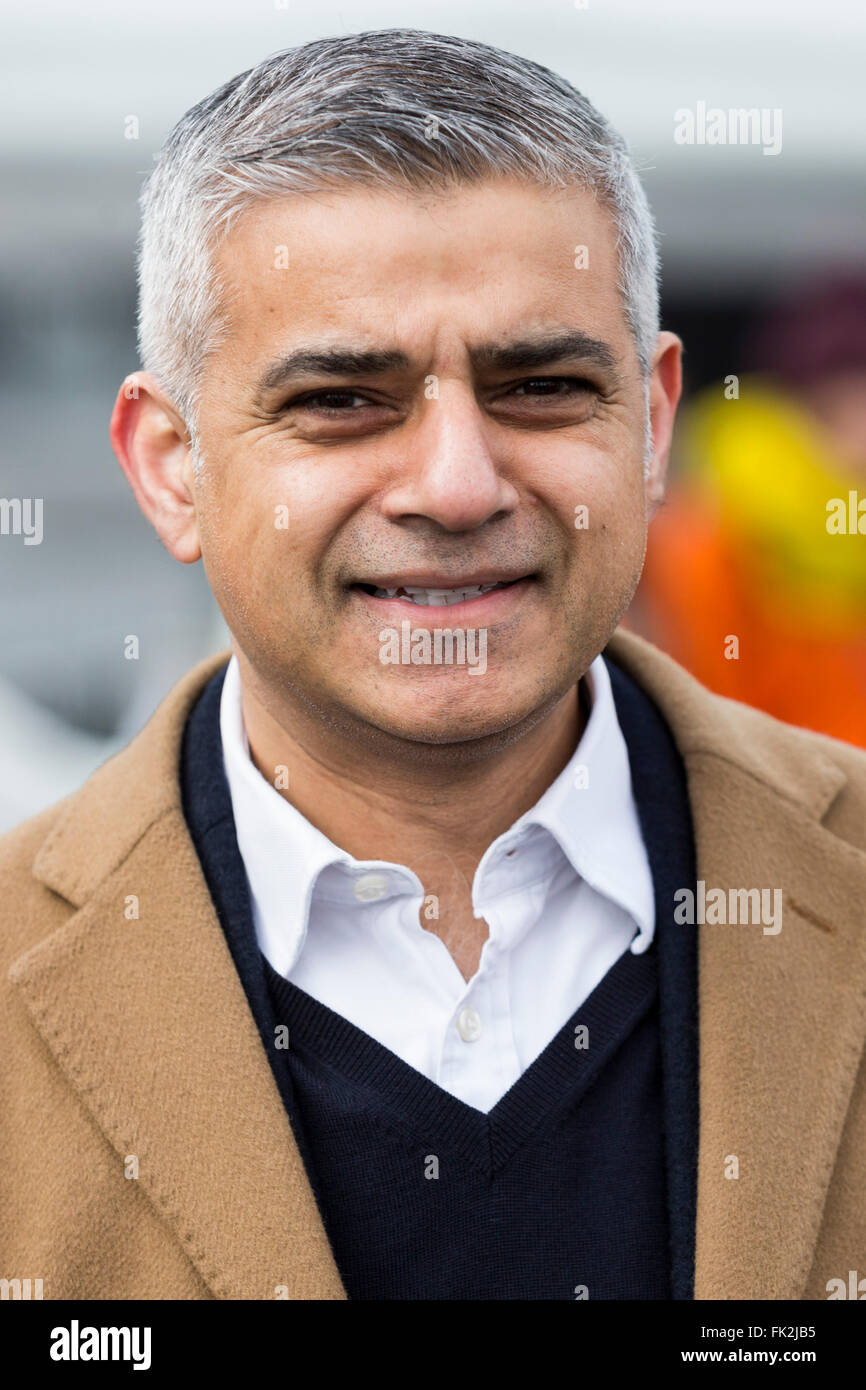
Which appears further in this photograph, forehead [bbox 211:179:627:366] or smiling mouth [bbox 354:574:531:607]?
smiling mouth [bbox 354:574:531:607]

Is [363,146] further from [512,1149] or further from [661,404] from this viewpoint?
[512,1149]

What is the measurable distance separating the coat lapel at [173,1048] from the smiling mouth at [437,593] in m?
0.45

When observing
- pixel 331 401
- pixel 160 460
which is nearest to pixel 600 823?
pixel 331 401

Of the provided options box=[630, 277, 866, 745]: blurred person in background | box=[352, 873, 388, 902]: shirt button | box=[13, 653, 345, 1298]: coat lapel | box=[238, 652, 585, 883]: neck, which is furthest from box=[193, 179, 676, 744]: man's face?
box=[630, 277, 866, 745]: blurred person in background

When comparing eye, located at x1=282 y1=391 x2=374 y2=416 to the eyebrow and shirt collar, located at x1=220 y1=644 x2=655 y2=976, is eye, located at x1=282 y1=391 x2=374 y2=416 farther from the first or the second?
shirt collar, located at x1=220 y1=644 x2=655 y2=976

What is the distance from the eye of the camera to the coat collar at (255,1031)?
5.69 ft

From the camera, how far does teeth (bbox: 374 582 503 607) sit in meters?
1.82

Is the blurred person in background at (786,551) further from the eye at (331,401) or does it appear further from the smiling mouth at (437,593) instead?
the eye at (331,401)

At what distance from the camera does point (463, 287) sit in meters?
1.72

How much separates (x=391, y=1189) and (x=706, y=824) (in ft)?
2.25

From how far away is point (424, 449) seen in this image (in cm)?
172

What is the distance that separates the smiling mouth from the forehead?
0.99ft

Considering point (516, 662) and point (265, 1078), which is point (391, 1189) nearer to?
point (265, 1078)
